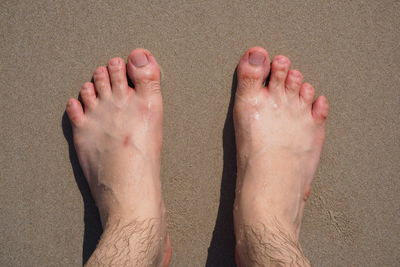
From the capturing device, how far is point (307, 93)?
135 centimetres

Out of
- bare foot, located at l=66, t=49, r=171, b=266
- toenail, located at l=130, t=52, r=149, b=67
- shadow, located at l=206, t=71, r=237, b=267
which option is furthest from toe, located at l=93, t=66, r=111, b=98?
shadow, located at l=206, t=71, r=237, b=267

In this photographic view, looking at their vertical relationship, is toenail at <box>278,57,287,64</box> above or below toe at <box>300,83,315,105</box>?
above

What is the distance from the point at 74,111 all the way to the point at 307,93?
94 centimetres

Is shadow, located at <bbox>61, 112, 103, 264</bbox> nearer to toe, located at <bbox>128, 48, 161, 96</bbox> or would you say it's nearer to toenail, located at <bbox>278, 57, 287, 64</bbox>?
toe, located at <bbox>128, 48, 161, 96</bbox>

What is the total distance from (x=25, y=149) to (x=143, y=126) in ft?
1.57

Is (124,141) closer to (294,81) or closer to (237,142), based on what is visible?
(237,142)

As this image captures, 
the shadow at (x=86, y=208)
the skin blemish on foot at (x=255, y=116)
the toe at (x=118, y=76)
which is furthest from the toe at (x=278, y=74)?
the shadow at (x=86, y=208)

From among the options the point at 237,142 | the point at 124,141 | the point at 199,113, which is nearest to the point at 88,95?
the point at 124,141

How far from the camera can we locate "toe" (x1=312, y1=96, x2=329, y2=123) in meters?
1.34

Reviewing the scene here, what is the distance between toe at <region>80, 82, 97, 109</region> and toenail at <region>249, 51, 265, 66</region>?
64 centimetres

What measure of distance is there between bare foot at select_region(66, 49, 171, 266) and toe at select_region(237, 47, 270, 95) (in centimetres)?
33

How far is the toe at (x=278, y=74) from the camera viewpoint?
132 centimetres

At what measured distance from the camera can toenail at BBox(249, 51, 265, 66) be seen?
4.21 feet

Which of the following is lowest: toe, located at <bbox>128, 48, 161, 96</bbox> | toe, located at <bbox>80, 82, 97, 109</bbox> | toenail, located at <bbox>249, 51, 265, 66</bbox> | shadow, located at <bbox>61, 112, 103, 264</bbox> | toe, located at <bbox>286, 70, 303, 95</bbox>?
shadow, located at <bbox>61, 112, 103, 264</bbox>
